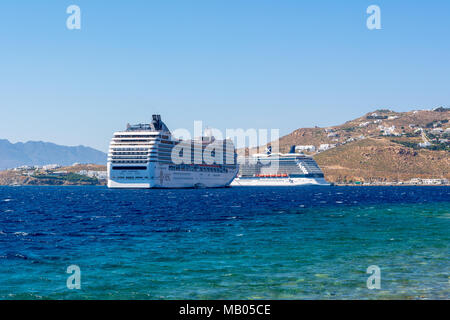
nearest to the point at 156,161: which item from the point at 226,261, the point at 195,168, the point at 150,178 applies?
the point at 150,178

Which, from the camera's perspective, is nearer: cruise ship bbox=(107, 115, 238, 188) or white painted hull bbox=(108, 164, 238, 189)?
white painted hull bbox=(108, 164, 238, 189)

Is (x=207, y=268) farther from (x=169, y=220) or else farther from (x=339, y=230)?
(x=169, y=220)

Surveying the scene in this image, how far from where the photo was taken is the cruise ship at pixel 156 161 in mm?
157000

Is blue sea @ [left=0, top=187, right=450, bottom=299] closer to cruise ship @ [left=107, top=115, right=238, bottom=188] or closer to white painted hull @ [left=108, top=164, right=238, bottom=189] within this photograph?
white painted hull @ [left=108, top=164, right=238, bottom=189]

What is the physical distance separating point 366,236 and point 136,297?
23649mm

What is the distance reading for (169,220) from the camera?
52.8m

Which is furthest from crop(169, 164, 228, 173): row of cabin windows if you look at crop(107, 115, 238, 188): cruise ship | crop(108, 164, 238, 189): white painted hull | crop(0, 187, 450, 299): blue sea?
crop(0, 187, 450, 299): blue sea

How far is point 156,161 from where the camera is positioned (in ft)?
520

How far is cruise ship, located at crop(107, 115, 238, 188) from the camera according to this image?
157000mm

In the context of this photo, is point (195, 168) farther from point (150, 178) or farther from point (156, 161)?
point (150, 178)

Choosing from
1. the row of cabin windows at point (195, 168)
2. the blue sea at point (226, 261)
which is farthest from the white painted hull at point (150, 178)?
the blue sea at point (226, 261)

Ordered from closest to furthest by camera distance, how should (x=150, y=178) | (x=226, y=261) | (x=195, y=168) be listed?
(x=226, y=261)
(x=150, y=178)
(x=195, y=168)

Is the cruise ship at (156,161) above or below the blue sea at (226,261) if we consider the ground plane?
above

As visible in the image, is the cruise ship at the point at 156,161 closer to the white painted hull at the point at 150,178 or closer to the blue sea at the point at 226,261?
the white painted hull at the point at 150,178
